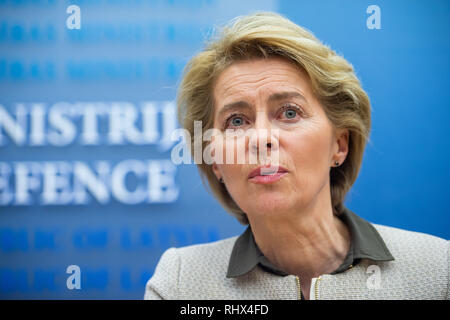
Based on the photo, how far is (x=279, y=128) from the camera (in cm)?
116

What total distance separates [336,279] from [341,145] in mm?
457

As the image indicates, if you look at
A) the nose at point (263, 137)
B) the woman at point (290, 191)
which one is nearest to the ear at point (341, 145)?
the woman at point (290, 191)

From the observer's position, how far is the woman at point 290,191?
3.71ft

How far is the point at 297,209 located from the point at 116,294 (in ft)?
3.42

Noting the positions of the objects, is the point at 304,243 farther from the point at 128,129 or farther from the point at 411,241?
the point at 128,129

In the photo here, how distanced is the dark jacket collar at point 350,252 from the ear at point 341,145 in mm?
208

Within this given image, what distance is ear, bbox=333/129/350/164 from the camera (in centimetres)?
130

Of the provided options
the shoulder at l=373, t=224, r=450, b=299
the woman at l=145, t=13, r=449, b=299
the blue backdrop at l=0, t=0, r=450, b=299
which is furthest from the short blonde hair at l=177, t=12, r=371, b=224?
the blue backdrop at l=0, t=0, r=450, b=299

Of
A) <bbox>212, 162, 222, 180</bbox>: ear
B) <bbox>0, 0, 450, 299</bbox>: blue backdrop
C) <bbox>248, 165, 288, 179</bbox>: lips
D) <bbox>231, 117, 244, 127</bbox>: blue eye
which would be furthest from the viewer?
<bbox>0, 0, 450, 299</bbox>: blue backdrop

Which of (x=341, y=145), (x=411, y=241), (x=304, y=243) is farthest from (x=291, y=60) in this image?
(x=411, y=241)

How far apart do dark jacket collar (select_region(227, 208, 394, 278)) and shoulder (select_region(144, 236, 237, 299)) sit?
0.05m

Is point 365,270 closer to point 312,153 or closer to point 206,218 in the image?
point 312,153

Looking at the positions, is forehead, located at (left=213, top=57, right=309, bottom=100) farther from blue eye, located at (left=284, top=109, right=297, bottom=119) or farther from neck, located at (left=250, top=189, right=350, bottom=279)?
neck, located at (left=250, top=189, right=350, bottom=279)
